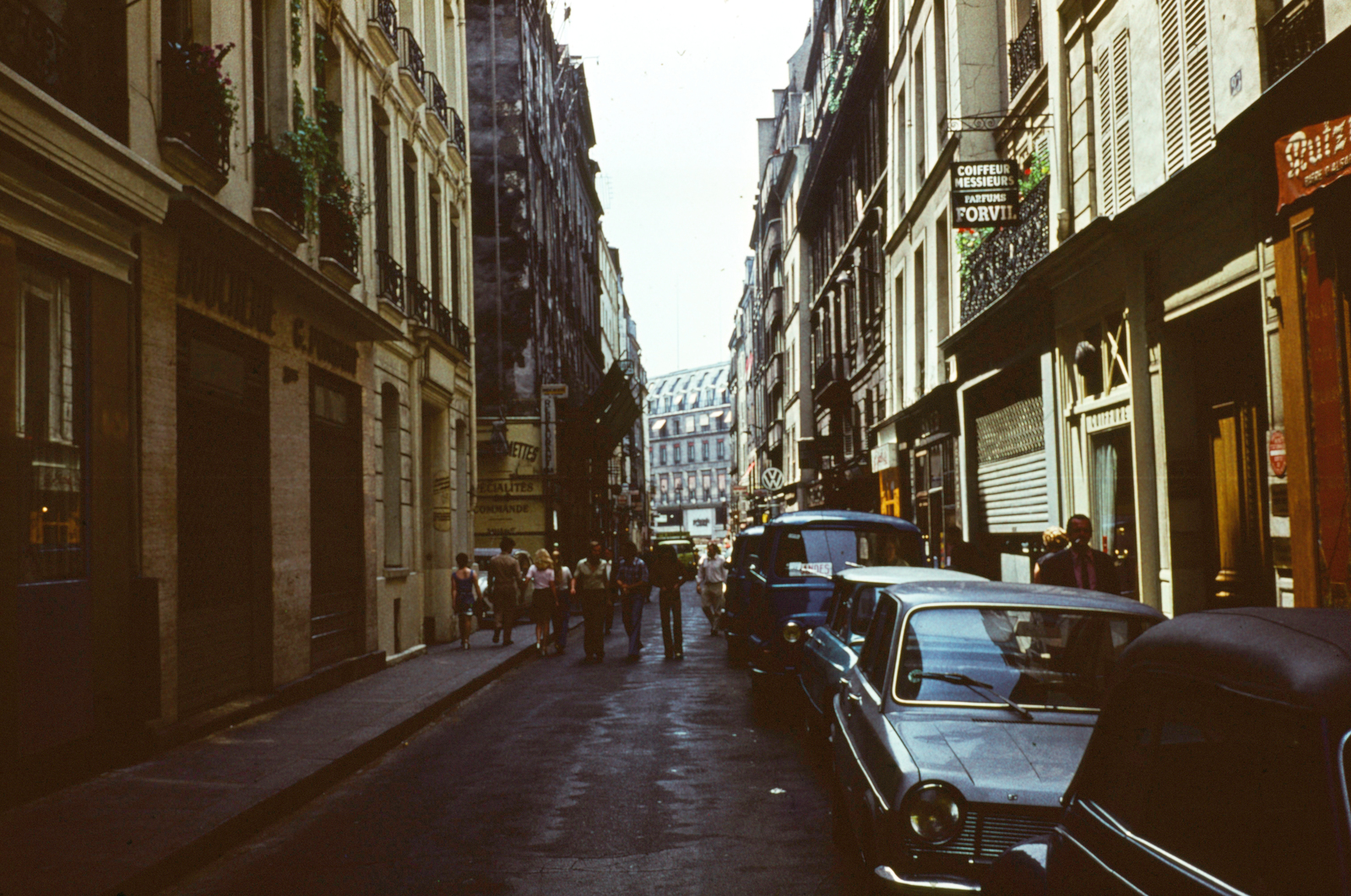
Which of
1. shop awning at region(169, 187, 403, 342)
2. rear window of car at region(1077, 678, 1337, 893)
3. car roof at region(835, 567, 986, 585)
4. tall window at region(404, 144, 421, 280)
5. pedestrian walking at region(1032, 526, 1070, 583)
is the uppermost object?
tall window at region(404, 144, 421, 280)

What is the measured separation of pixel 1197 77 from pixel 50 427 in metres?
9.76

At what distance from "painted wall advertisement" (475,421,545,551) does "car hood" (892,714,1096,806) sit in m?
29.2

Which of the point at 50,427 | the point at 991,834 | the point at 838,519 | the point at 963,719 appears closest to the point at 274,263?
the point at 50,427

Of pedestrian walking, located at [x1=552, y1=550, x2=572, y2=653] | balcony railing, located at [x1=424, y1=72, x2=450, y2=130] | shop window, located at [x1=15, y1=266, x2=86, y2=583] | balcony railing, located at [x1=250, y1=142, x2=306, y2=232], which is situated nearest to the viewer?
shop window, located at [x1=15, y1=266, x2=86, y2=583]

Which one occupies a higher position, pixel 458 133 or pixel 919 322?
pixel 458 133

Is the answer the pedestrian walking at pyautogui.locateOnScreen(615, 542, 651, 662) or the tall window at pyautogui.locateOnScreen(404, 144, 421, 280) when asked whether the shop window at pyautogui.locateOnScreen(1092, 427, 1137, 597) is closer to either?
the pedestrian walking at pyautogui.locateOnScreen(615, 542, 651, 662)

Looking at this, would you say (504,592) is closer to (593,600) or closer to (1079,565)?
(593,600)

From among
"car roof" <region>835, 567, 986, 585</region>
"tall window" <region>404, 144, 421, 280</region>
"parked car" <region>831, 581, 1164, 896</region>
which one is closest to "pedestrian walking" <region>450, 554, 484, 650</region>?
"tall window" <region>404, 144, 421, 280</region>

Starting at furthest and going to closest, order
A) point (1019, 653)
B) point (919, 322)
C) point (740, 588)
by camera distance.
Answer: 1. point (919, 322)
2. point (740, 588)
3. point (1019, 653)

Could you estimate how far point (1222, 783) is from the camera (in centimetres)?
250

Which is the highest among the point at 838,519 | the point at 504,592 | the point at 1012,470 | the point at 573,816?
the point at 1012,470

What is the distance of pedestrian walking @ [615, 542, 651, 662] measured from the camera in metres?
19.0

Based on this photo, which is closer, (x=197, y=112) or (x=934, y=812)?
(x=934, y=812)

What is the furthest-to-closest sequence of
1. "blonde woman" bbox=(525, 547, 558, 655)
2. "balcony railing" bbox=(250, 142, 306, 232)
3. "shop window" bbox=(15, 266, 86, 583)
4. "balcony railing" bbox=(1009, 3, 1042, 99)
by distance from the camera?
"blonde woman" bbox=(525, 547, 558, 655)
"balcony railing" bbox=(1009, 3, 1042, 99)
"balcony railing" bbox=(250, 142, 306, 232)
"shop window" bbox=(15, 266, 86, 583)
